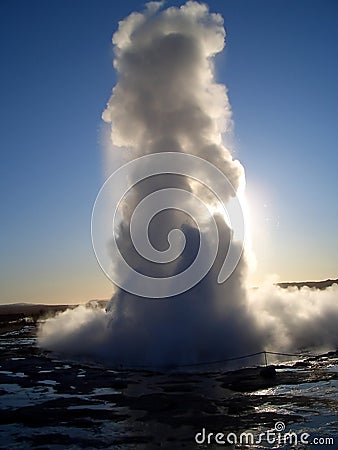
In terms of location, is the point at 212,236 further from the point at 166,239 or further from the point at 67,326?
the point at 67,326

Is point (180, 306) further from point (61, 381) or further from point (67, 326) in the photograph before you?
point (67, 326)

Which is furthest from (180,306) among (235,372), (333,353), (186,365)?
(333,353)

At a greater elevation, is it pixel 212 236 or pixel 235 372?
pixel 212 236

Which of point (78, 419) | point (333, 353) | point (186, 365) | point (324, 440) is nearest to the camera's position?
point (324, 440)

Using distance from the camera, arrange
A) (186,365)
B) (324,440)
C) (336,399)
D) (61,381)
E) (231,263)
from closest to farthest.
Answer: (324,440) → (336,399) → (61,381) → (186,365) → (231,263)

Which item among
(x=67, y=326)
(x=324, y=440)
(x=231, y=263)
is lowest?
(x=324, y=440)

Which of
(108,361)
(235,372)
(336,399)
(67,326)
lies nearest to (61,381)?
(108,361)

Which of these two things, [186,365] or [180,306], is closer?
[186,365]
